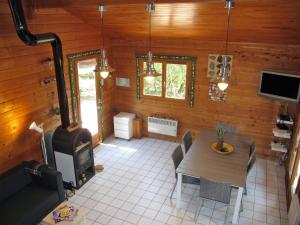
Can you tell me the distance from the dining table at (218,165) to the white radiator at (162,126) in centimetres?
163

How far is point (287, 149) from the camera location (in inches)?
226

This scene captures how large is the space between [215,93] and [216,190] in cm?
278

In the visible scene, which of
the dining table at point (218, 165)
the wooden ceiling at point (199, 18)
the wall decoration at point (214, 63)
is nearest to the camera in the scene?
the wooden ceiling at point (199, 18)

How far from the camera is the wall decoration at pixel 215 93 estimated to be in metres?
6.13

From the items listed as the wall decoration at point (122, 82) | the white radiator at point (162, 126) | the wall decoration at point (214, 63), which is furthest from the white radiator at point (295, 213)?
the wall decoration at point (122, 82)

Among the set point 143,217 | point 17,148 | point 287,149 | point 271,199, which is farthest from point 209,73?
point 17,148

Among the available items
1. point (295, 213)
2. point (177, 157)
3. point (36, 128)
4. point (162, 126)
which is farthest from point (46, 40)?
point (295, 213)

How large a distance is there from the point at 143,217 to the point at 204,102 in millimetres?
3042

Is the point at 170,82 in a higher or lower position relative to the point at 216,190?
higher

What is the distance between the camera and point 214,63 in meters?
5.98

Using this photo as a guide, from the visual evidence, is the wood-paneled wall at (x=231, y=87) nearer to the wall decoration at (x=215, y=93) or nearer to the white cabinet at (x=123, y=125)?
the wall decoration at (x=215, y=93)

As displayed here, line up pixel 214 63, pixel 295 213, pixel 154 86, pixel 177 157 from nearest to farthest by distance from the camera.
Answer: pixel 295 213 → pixel 177 157 → pixel 214 63 → pixel 154 86

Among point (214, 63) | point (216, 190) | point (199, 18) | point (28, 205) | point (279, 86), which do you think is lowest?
point (28, 205)

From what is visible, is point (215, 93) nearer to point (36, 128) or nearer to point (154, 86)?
point (154, 86)
